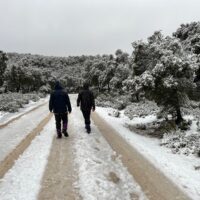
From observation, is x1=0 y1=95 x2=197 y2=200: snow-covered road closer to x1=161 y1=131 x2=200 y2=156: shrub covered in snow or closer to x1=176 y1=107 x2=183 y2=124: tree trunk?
x1=161 y1=131 x2=200 y2=156: shrub covered in snow

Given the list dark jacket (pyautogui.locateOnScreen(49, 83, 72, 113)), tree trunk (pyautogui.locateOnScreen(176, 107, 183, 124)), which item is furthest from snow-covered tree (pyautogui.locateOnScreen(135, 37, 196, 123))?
dark jacket (pyautogui.locateOnScreen(49, 83, 72, 113))

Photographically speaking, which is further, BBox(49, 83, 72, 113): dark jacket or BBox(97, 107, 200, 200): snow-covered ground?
BBox(49, 83, 72, 113): dark jacket

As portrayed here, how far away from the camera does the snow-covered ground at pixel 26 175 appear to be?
662 cm

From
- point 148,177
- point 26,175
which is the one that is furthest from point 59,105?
point 148,177

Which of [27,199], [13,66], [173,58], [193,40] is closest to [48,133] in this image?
[173,58]

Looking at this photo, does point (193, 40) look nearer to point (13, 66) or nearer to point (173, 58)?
point (173, 58)

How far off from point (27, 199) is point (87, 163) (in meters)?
2.77

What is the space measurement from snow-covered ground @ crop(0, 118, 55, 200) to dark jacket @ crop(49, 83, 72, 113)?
2.09 meters

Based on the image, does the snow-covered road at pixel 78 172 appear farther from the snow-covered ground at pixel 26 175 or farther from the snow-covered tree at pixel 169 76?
the snow-covered tree at pixel 169 76

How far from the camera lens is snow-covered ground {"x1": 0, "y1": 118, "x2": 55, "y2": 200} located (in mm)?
6617

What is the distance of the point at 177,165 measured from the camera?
9219mm

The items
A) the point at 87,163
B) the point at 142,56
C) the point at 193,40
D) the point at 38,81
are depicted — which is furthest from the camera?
the point at 38,81

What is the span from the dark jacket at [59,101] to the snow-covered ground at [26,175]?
2.09m

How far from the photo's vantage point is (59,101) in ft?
43.4
